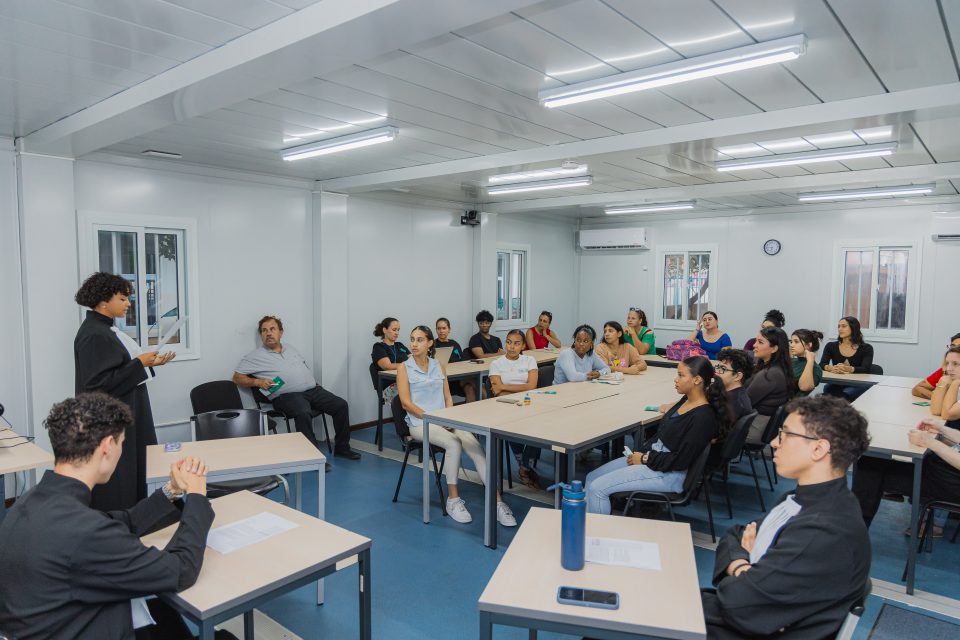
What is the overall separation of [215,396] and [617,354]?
3.99 metres

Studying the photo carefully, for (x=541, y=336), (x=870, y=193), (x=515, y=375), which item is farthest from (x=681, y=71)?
(x=541, y=336)

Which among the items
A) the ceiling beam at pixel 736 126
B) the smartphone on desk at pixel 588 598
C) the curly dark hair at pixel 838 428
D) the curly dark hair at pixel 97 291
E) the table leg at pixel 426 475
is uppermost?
the ceiling beam at pixel 736 126

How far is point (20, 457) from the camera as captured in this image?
307 centimetres

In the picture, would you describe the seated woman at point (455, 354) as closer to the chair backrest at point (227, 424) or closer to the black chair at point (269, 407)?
the black chair at point (269, 407)

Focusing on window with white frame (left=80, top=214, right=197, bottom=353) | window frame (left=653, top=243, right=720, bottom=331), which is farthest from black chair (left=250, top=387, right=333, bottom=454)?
window frame (left=653, top=243, right=720, bottom=331)

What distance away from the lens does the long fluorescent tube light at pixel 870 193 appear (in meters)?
6.51

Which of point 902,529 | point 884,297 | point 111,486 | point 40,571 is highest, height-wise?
point 884,297

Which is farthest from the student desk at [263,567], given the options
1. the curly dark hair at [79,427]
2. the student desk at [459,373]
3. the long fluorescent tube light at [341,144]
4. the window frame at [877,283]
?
the window frame at [877,283]

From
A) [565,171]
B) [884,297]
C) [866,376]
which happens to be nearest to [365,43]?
[565,171]

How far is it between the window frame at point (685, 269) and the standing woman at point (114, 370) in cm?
777

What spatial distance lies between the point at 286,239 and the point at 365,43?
4.32 m

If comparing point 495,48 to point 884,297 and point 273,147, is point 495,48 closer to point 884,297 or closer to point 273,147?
point 273,147

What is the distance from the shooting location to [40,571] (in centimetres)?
153

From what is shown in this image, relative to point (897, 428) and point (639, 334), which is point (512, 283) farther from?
point (897, 428)
